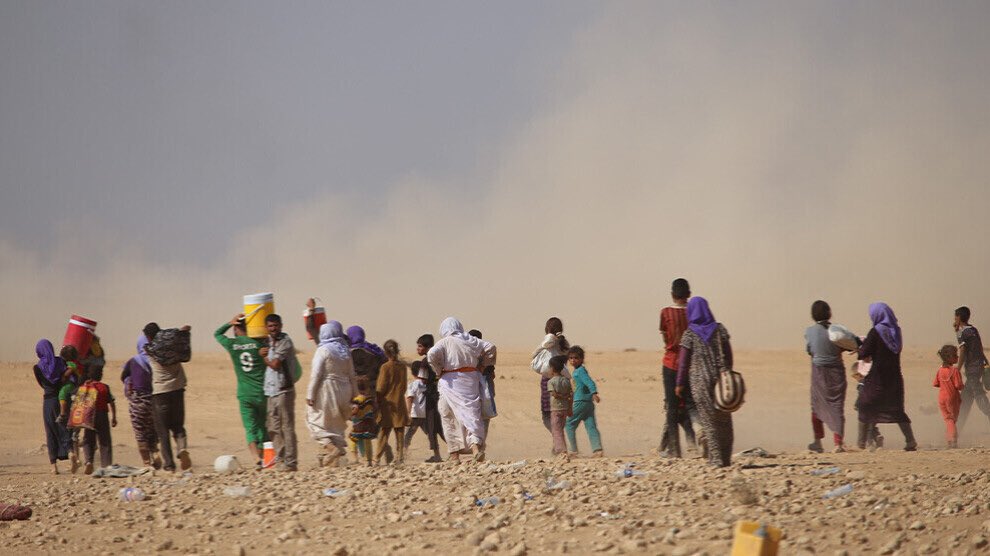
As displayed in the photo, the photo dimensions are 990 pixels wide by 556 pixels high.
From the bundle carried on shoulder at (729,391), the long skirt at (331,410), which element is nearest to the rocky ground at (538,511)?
the bundle carried on shoulder at (729,391)

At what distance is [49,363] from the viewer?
1438 centimetres

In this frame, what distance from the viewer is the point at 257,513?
30.8 ft

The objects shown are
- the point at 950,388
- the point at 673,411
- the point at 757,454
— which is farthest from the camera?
the point at 950,388

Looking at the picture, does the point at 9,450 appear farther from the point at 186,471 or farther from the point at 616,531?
the point at 616,531

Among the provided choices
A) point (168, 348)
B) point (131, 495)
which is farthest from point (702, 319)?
point (168, 348)

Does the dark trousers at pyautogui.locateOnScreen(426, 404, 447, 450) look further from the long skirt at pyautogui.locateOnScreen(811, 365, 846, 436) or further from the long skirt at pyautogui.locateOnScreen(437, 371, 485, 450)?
the long skirt at pyautogui.locateOnScreen(811, 365, 846, 436)

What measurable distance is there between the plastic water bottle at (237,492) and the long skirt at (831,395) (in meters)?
6.92

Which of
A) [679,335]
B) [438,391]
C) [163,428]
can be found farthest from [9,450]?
[679,335]

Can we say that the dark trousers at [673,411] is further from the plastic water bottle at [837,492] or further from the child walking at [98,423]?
the child walking at [98,423]

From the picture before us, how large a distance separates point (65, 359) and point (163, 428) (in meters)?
1.96

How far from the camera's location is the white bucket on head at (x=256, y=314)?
13.0 metres

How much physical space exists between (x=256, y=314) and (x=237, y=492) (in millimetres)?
3188

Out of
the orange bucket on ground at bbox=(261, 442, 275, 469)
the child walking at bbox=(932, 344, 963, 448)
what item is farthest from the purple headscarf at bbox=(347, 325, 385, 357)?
the child walking at bbox=(932, 344, 963, 448)

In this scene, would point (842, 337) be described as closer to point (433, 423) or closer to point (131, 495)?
point (433, 423)
